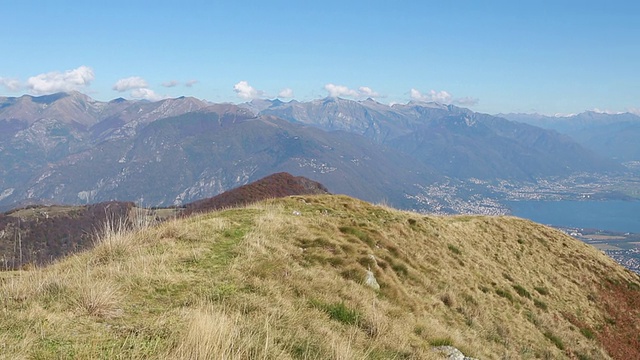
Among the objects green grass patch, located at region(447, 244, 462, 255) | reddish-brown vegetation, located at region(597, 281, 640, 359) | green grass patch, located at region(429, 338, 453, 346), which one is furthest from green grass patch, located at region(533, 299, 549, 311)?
green grass patch, located at region(429, 338, 453, 346)

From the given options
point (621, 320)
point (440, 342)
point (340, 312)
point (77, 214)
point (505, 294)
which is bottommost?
point (77, 214)

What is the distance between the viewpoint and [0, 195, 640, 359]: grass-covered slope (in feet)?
19.0

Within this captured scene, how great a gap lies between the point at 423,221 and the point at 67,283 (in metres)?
22.1

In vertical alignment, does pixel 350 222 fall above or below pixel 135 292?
below

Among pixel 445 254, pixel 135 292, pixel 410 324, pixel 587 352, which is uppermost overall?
pixel 135 292

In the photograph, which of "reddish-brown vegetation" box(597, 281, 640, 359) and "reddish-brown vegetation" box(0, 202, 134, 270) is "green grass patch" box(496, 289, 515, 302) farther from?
"reddish-brown vegetation" box(0, 202, 134, 270)

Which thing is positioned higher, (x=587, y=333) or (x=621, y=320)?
(x=587, y=333)

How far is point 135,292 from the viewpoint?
7.87 metres

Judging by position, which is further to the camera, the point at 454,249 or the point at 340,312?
the point at 454,249

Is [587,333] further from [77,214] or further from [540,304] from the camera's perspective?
[77,214]

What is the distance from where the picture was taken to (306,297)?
370 inches

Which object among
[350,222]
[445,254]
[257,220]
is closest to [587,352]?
[445,254]

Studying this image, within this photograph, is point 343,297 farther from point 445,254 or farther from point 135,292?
point 445,254

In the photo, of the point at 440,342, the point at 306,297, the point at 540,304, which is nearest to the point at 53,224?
the point at 540,304
